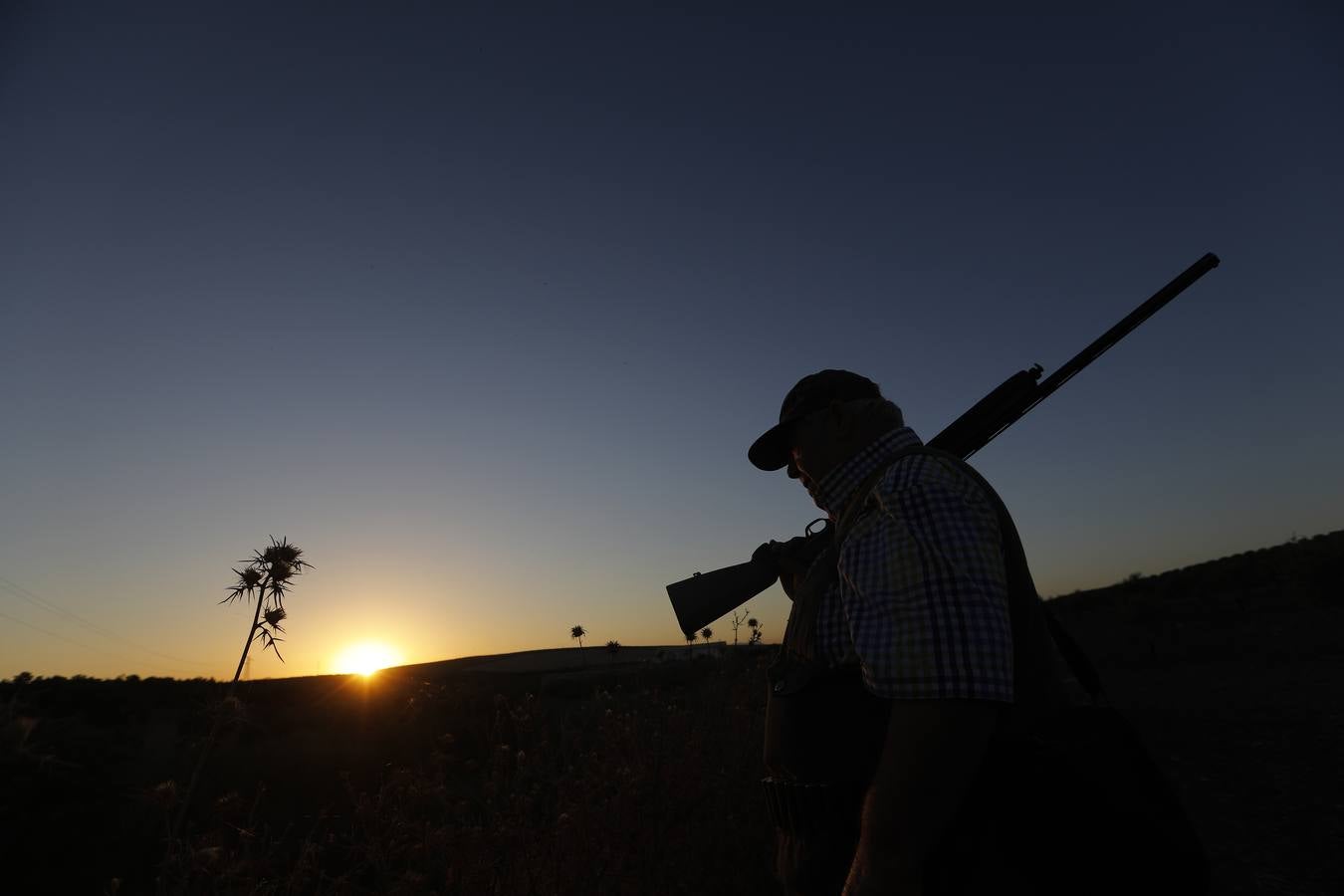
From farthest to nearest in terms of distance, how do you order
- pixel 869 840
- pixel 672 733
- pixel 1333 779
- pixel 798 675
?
1. pixel 672 733
2. pixel 1333 779
3. pixel 798 675
4. pixel 869 840

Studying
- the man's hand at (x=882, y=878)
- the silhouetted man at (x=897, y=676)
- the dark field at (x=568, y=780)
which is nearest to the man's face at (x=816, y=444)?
the silhouetted man at (x=897, y=676)

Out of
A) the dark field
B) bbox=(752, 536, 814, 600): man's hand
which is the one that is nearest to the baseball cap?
bbox=(752, 536, 814, 600): man's hand

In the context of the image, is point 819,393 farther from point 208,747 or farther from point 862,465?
point 208,747

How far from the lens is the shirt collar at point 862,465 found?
1922 mm

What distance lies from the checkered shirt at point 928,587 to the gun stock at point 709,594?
4.72ft

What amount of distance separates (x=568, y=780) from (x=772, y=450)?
2919mm

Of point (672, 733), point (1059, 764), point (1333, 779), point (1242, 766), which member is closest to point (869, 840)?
point (1059, 764)

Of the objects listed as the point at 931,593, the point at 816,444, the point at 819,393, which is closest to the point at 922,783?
the point at 931,593

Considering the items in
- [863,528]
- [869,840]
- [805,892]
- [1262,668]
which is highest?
[1262,668]

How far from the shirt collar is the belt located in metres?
0.80

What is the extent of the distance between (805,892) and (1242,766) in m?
6.63

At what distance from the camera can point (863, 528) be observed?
165 centimetres

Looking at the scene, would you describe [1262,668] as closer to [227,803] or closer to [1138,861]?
[1138,861]

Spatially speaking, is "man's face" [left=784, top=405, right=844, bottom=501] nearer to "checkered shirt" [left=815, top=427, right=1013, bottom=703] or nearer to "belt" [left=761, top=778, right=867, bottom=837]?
"checkered shirt" [left=815, top=427, right=1013, bottom=703]
